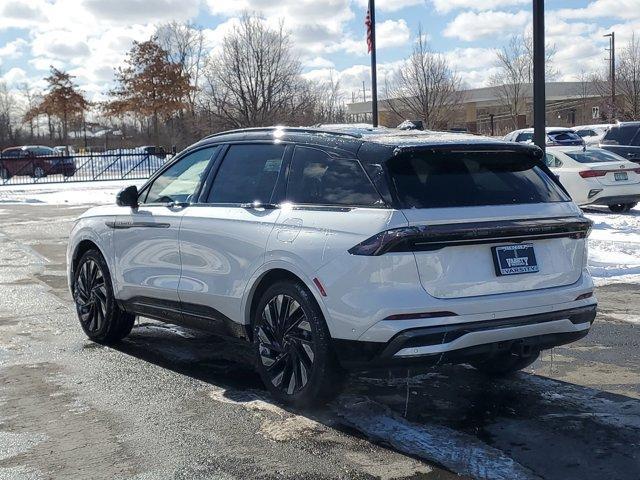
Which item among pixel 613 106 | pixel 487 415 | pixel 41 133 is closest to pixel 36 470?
pixel 487 415

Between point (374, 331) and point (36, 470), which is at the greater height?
point (374, 331)

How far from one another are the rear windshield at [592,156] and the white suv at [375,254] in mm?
11750

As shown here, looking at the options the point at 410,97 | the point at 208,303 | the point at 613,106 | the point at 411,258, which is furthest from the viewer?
the point at 613,106

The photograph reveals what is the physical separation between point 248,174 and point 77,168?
120 ft

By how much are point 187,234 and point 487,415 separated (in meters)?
2.49

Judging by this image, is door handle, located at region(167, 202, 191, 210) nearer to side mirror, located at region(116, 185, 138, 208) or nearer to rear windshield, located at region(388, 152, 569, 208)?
side mirror, located at region(116, 185, 138, 208)

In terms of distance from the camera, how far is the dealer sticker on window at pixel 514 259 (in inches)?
185

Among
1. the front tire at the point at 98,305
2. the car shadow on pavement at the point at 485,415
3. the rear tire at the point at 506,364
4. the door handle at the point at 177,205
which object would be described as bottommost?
the car shadow on pavement at the point at 485,415

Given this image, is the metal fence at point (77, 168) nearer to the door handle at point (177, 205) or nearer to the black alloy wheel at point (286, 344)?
the door handle at point (177, 205)

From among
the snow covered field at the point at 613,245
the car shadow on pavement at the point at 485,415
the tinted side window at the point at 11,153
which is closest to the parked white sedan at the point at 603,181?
the snow covered field at the point at 613,245

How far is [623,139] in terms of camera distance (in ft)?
71.1

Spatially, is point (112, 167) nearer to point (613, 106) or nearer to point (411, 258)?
point (613, 106)

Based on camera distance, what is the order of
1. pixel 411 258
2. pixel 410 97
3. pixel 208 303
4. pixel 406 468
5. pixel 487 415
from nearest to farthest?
pixel 406 468 < pixel 411 258 < pixel 487 415 < pixel 208 303 < pixel 410 97

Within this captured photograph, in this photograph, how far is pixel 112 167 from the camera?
4075 cm
